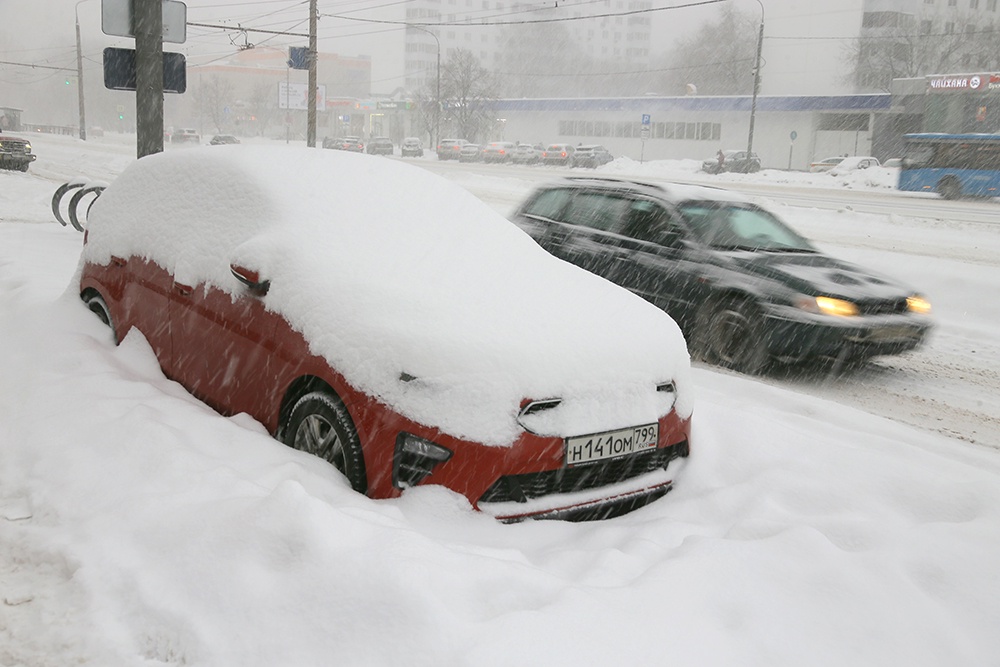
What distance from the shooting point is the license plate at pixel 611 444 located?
10.8 ft

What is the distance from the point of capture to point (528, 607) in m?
2.57

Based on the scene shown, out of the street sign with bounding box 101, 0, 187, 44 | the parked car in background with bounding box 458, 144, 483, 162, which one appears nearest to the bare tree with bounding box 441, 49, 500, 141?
the parked car in background with bounding box 458, 144, 483, 162

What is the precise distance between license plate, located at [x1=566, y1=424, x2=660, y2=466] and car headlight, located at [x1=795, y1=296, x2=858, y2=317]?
317 centimetres

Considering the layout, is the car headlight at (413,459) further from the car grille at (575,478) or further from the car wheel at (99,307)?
the car wheel at (99,307)

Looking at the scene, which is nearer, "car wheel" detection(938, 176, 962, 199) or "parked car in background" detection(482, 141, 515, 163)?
"car wheel" detection(938, 176, 962, 199)

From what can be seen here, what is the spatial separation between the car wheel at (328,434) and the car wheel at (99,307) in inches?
79.7

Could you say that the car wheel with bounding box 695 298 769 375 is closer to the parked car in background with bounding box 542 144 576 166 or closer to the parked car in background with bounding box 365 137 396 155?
the parked car in background with bounding box 542 144 576 166

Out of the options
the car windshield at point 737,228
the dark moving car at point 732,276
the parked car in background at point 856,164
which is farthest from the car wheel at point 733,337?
the parked car in background at point 856,164

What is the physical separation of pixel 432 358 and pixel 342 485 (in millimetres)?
628

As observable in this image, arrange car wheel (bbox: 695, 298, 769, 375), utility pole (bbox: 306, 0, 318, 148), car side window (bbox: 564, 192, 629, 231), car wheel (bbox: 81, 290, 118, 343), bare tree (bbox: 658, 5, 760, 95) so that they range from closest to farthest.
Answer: car wheel (bbox: 81, 290, 118, 343), car wheel (bbox: 695, 298, 769, 375), car side window (bbox: 564, 192, 629, 231), utility pole (bbox: 306, 0, 318, 148), bare tree (bbox: 658, 5, 760, 95)

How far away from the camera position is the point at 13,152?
2478cm

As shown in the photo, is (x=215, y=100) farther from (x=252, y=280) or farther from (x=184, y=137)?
(x=252, y=280)

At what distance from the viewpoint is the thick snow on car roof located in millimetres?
3223

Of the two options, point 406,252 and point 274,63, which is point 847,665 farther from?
point 274,63
